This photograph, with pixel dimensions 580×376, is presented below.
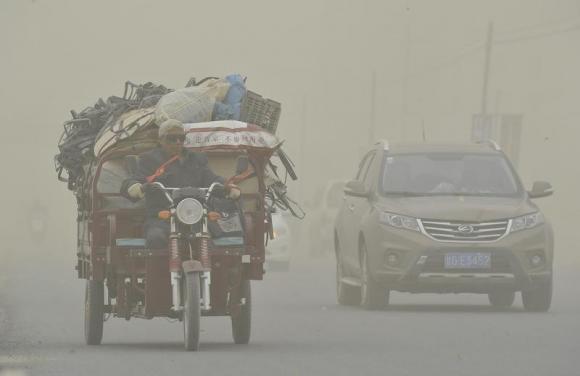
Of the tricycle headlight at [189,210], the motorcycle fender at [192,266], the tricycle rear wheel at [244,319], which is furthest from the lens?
the tricycle rear wheel at [244,319]

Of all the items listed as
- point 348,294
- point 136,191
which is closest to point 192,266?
point 136,191

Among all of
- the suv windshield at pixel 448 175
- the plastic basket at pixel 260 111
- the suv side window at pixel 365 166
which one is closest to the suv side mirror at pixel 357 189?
the suv windshield at pixel 448 175

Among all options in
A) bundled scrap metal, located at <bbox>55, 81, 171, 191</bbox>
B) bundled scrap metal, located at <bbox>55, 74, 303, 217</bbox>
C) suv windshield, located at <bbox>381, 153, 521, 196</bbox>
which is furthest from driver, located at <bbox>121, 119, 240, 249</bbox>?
suv windshield, located at <bbox>381, 153, 521, 196</bbox>

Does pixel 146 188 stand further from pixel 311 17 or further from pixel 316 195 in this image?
pixel 311 17

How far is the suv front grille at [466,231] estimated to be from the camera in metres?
18.7

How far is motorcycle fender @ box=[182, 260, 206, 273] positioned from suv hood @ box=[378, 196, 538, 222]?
6.21 m

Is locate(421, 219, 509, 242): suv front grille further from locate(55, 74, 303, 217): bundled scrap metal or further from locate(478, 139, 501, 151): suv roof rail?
locate(55, 74, 303, 217): bundled scrap metal

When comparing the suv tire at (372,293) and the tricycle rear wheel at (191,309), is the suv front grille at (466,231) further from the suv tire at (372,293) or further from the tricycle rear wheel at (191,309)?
the tricycle rear wheel at (191,309)

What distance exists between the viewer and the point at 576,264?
37250 mm

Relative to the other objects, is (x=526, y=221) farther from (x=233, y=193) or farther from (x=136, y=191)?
(x=136, y=191)

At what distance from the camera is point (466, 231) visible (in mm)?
18703

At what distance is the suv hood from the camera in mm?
18781

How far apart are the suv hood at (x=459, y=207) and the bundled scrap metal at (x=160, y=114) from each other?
3452 mm

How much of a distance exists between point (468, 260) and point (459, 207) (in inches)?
24.8
